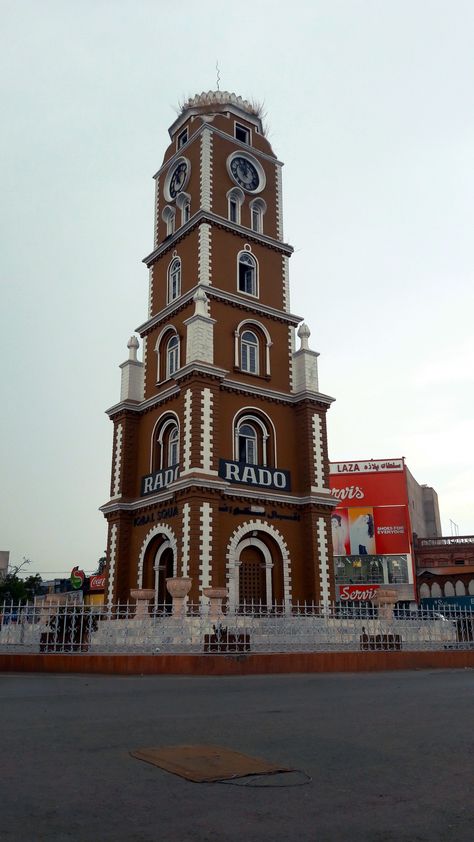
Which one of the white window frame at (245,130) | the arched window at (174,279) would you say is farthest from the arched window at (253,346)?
the white window frame at (245,130)

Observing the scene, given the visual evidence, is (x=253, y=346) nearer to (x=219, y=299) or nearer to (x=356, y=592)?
(x=219, y=299)

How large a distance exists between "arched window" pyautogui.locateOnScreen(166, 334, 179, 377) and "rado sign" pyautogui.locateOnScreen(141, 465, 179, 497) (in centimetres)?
469

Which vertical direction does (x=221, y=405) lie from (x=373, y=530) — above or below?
above

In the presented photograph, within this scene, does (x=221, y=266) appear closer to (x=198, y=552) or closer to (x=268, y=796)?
(x=198, y=552)

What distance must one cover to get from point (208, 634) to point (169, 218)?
23.4m

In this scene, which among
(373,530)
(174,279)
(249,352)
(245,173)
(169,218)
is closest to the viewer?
(249,352)

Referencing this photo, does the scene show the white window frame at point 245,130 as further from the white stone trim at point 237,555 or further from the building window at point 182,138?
the white stone trim at point 237,555

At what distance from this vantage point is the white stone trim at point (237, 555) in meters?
25.6

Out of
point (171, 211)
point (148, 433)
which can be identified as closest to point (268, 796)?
point (148, 433)

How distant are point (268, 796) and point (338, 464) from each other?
55676mm

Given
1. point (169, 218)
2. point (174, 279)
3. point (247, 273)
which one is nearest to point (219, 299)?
point (247, 273)

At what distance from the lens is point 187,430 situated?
26156 millimetres

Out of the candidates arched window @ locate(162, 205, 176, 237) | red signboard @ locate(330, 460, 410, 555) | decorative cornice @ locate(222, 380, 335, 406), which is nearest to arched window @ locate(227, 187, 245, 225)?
arched window @ locate(162, 205, 176, 237)

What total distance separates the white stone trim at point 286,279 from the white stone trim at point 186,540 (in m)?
11.9
